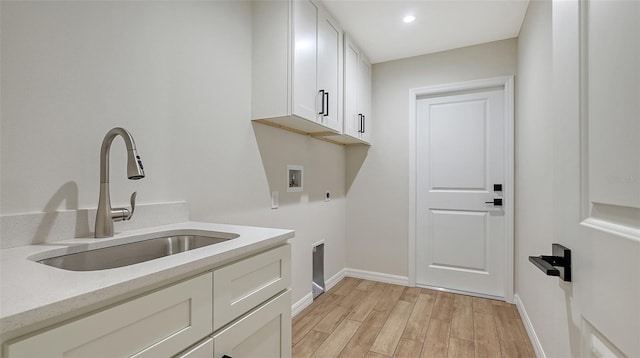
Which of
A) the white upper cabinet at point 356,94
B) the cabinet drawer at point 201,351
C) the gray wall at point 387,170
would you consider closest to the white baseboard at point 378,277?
the gray wall at point 387,170

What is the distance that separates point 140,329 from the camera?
65cm

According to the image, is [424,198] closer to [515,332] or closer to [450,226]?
[450,226]

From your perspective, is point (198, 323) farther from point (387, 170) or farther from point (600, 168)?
point (387, 170)

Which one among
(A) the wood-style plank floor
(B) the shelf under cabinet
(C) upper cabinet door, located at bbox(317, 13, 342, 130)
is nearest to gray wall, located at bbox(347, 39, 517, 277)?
(A) the wood-style plank floor

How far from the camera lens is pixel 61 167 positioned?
1.00m

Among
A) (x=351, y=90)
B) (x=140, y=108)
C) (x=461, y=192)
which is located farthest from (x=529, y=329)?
(x=140, y=108)

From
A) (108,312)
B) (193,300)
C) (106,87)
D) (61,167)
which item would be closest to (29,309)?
(108,312)

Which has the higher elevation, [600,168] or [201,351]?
[600,168]

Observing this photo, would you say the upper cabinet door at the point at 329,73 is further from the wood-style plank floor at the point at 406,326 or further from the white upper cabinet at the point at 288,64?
the wood-style plank floor at the point at 406,326

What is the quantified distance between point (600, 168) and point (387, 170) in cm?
263

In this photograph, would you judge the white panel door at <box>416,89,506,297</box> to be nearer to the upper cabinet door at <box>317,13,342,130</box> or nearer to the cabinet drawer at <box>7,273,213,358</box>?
the upper cabinet door at <box>317,13,342,130</box>

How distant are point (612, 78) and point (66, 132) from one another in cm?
148

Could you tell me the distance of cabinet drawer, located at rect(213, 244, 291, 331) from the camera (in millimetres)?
846

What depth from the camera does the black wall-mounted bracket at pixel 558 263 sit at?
0.66 meters
